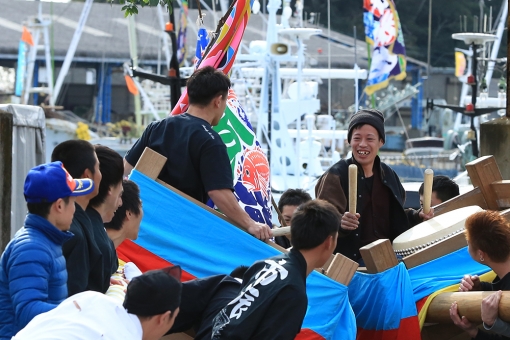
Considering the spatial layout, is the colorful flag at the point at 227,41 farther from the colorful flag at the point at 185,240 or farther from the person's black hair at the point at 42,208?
the person's black hair at the point at 42,208

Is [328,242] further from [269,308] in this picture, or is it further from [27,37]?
[27,37]

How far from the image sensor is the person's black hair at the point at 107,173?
3.96 meters

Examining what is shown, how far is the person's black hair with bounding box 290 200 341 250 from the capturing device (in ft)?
12.5

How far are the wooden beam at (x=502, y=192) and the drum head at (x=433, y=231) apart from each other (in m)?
0.38

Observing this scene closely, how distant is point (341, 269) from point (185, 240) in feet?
2.95

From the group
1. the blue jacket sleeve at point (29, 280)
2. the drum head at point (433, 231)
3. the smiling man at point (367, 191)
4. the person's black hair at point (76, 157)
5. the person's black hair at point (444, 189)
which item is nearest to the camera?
the blue jacket sleeve at point (29, 280)

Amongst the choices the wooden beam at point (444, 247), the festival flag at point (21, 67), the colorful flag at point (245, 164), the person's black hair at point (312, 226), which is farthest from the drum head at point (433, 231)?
the festival flag at point (21, 67)

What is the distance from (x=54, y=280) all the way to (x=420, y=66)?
39.2 meters

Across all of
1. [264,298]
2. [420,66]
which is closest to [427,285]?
[264,298]

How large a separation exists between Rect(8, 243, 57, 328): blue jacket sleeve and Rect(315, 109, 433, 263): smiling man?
8.25 ft

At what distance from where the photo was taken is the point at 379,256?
190 inches

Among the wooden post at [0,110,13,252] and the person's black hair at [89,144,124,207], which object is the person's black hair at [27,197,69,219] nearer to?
the person's black hair at [89,144,124,207]

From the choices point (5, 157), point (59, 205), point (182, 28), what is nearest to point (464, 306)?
point (59, 205)

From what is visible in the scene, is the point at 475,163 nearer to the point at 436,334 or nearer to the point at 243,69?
the point at 436,334
